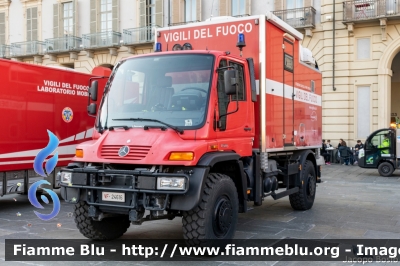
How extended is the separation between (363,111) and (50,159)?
58.8 feet

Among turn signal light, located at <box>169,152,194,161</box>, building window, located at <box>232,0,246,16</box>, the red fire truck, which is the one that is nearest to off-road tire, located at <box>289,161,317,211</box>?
the red fire truck

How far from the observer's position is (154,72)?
6539mm

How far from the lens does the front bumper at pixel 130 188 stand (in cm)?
550

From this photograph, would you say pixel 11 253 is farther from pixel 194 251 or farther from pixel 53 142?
pixel 53 142

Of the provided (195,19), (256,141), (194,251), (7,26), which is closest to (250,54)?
(256,141)

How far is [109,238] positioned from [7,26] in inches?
1263

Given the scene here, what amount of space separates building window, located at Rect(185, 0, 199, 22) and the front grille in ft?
76.9

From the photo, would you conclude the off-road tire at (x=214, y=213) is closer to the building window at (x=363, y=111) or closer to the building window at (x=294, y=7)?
the building window at (x=363, y=111)

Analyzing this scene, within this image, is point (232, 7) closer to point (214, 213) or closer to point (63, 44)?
point (63, 44)

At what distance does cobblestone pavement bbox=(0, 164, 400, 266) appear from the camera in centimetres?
736

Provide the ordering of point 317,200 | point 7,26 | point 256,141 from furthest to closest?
point 7,26 < point 317,200 < point 256,141

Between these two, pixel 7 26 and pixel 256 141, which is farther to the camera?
pixel 7 26

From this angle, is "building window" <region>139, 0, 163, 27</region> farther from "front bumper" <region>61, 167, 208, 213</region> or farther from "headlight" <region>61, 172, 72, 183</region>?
"front bumper" <region>61, 167, 208, 213</region>

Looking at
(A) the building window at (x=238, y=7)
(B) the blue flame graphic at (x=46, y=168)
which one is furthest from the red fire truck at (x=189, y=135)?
(A) the building window at (x=238, y=7)
